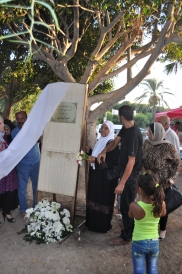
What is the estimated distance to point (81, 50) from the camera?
9.35 m

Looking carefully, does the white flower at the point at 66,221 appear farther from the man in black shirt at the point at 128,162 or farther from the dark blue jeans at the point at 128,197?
the dark blue jeans at the point at 128,197

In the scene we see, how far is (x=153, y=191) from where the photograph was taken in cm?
246

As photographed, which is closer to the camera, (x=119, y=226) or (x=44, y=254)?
(x=44, y=254)

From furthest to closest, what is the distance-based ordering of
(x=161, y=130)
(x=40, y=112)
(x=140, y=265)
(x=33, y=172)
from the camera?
(x=33, y=172) → (x=40, y=112) → (x=161, y=130) → (x=140, y=265)

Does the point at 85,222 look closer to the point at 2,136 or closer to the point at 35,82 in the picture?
the point at 2,136

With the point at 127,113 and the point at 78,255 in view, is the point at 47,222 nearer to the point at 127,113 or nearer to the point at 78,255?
the point at 78,255

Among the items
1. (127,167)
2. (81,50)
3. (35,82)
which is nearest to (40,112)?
(127,167)

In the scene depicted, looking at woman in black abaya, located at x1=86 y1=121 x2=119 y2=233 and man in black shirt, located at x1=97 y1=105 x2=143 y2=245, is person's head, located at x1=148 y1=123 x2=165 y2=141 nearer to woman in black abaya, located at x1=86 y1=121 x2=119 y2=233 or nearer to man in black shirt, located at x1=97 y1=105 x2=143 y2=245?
man in black shirt, located at x1=97 y1=105 x2=143 y2=245

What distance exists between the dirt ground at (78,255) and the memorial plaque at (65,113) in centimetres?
166

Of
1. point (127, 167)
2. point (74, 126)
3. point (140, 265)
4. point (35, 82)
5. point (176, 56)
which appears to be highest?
point (176, 56)

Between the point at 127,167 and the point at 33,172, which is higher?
the point at 127,167

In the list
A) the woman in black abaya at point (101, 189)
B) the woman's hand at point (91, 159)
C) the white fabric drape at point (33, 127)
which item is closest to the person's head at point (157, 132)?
the woman in black abaya at point (101, 189)

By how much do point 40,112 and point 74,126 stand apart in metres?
0.54

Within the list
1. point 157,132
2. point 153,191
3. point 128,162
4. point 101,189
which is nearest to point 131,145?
point 128,162
